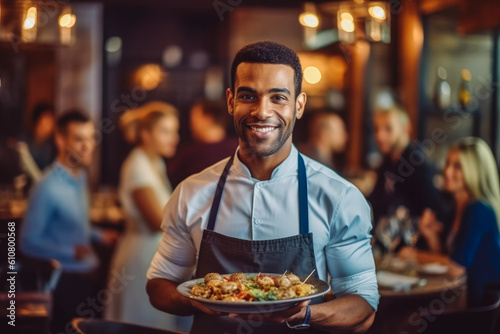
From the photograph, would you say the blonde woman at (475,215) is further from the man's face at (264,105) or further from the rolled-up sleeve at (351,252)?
the man's face at (264,105)

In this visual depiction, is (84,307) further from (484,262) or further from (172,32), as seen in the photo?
(172,32)

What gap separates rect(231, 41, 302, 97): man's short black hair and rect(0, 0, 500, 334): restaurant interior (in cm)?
23

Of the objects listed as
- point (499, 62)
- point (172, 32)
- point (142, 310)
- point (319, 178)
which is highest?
point (172, 32)

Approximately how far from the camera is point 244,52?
1.83m

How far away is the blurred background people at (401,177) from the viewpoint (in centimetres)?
409

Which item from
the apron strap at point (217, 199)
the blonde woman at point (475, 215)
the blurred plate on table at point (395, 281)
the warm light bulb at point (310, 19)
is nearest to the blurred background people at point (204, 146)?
the warm light bulb at point (310, 19)

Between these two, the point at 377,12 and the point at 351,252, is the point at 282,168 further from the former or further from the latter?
the point at 377,12

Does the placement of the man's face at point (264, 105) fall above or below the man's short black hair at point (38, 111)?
below

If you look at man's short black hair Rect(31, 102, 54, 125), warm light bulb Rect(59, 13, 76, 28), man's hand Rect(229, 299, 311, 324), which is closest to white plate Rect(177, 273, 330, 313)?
man's hand Rect(229, 299, 311, 324)

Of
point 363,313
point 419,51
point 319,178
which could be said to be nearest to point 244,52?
point 319,178

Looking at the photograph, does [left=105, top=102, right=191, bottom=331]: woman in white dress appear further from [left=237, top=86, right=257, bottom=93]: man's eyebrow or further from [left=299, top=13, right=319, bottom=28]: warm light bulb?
[left=237, top=86, right=257, bottom=93]: man's eyebrow

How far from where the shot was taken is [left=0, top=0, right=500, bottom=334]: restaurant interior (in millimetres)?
3059

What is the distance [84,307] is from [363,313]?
2226 millimetres

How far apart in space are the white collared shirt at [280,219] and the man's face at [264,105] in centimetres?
15
